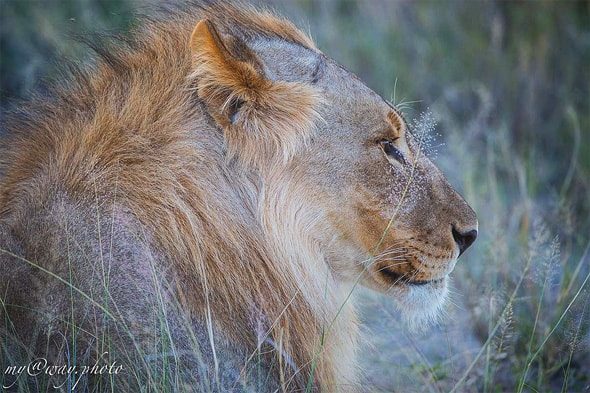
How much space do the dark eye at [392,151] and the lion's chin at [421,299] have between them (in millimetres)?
486

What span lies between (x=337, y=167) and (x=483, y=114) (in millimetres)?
3132

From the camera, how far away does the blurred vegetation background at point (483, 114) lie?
12.8 feet

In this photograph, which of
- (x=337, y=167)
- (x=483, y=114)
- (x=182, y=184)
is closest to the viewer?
(x=182, y=184)

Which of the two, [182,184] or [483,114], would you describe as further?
[483,114]

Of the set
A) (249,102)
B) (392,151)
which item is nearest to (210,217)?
(249,102)

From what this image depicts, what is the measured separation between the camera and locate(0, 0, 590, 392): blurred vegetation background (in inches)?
153

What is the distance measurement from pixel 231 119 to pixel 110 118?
0.42 metres

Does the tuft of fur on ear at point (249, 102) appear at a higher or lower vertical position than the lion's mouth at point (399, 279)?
higher

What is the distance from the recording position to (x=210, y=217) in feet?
8.52

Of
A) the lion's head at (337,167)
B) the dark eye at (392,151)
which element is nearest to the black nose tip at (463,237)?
the lion's head at (337,167)

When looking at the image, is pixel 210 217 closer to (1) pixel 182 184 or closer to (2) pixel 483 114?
(1) pixel 182 184

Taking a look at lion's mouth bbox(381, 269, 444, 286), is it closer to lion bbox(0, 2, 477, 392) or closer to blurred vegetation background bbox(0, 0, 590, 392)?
lion bbox(0, 2, 477, 392)

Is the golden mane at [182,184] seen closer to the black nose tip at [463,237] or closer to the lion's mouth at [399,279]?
the lion's mouth at [399,279]

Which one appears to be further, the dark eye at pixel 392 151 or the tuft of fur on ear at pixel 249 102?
the dark eye at pixel 392 151
